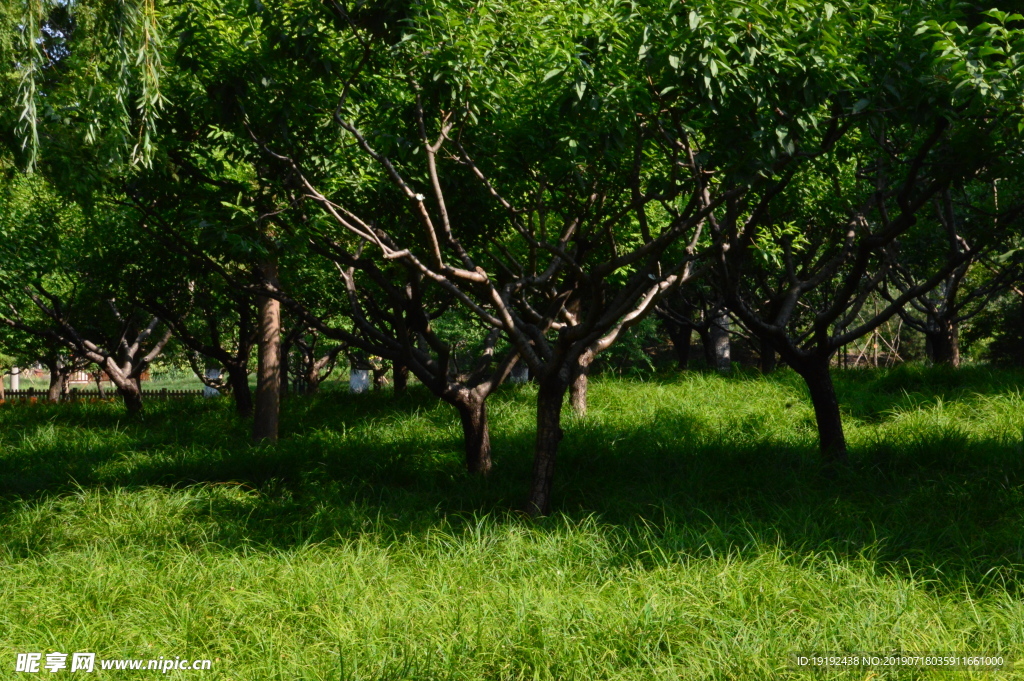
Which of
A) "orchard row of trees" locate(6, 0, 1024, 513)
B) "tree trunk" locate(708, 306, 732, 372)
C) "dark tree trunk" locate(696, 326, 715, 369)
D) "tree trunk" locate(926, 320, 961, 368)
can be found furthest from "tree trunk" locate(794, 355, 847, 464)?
"dark tree trunk" locate(696, 326, 715, 369)

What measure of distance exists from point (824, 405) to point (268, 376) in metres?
6.90

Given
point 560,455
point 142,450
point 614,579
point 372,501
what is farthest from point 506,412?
point 614,579

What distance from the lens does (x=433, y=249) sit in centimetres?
660

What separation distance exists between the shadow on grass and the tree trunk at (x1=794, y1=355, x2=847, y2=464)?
27 cm

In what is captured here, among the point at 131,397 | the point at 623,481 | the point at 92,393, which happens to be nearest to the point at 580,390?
the point at 623,481

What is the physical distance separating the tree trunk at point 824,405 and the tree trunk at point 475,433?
334 cm

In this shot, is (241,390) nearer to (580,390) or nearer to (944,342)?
(580,390)

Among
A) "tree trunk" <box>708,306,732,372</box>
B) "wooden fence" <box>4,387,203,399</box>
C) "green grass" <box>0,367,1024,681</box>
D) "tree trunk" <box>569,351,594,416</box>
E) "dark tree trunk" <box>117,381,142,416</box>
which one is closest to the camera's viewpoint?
"green grass" <box>0,367,1024,681</box>

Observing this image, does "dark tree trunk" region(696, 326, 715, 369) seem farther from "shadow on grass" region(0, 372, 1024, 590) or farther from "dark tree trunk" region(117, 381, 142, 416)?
"dark tree trunk" region(117, 381, 142, 416)

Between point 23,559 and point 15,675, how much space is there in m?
2.32

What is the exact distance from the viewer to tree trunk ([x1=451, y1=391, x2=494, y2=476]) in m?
8.79

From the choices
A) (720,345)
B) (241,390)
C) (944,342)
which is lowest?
(241,390)

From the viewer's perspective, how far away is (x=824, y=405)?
8.31 m

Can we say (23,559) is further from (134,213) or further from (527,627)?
(134,213)
